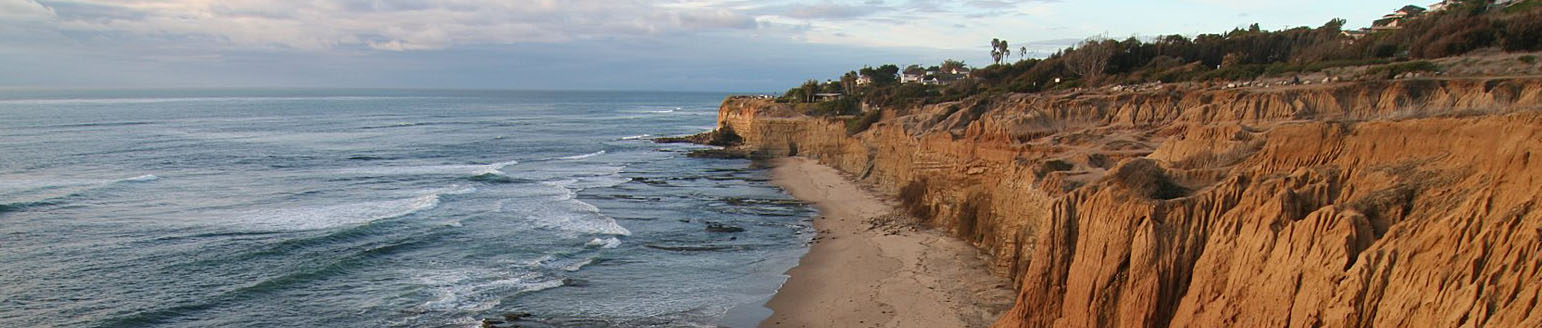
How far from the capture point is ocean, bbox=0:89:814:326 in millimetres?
22281

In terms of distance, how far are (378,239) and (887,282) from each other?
16.5 m

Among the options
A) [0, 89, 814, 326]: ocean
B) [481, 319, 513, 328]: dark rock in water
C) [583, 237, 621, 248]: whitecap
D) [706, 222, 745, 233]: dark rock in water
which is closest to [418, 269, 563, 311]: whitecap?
[0, 89, 814, 326]: ocean

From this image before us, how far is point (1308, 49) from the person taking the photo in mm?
49656

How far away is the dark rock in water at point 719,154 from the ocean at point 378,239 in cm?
269

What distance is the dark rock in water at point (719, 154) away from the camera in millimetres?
63250

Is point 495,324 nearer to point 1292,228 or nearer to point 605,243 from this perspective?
point 605,243

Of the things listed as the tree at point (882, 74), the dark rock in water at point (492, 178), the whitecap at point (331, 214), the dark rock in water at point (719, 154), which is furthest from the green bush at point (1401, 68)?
the tree at point (882, 74)

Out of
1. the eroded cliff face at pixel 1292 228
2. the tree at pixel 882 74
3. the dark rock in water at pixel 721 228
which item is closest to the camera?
the eroded cliff face at pixel 1292 228

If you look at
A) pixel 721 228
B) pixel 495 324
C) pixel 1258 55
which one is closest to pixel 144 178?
pixel 721 228

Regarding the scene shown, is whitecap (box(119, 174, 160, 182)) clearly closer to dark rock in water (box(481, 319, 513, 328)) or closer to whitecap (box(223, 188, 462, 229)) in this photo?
whitecap (box(223, 188, 462, 229))

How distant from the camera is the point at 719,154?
64125mm

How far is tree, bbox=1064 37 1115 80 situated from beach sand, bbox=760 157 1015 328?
90.1 ft

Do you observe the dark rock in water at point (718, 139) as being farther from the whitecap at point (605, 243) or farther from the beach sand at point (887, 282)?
the whitecap at point (605, 243)

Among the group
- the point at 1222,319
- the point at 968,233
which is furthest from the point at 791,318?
the point at 1222,319
